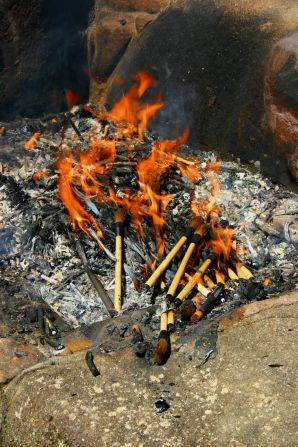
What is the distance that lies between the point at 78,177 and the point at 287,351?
11.0 feet

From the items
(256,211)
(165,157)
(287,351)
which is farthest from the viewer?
(165,157)

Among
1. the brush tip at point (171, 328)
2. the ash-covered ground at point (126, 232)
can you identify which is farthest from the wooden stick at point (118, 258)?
the brush tip at point (171, 328)

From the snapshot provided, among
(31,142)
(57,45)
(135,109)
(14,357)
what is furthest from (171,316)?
(57,45)

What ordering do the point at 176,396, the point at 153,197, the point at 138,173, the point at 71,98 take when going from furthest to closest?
the point at 71,98, the point at 138,173, the point at 153,197, the point at 176,396

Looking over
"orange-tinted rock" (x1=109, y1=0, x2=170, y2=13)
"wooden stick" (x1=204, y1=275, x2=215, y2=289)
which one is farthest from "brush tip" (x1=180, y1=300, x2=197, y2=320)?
"orange-tinted rock" (x1=109, y1=0, x2=170, y2=13)

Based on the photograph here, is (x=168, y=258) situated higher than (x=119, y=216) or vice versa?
(x=119, y=216)

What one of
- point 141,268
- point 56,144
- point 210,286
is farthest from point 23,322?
point 56,144

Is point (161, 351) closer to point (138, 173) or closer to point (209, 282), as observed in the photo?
point (209, 282)

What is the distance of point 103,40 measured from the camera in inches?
352

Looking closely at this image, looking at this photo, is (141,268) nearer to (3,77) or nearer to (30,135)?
(30,135)

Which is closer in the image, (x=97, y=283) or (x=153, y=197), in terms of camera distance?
(x=97, y=283)

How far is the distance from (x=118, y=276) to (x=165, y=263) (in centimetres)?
48

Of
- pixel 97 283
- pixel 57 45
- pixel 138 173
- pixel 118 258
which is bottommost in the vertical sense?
pixel 97 283

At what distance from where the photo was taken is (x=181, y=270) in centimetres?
557
